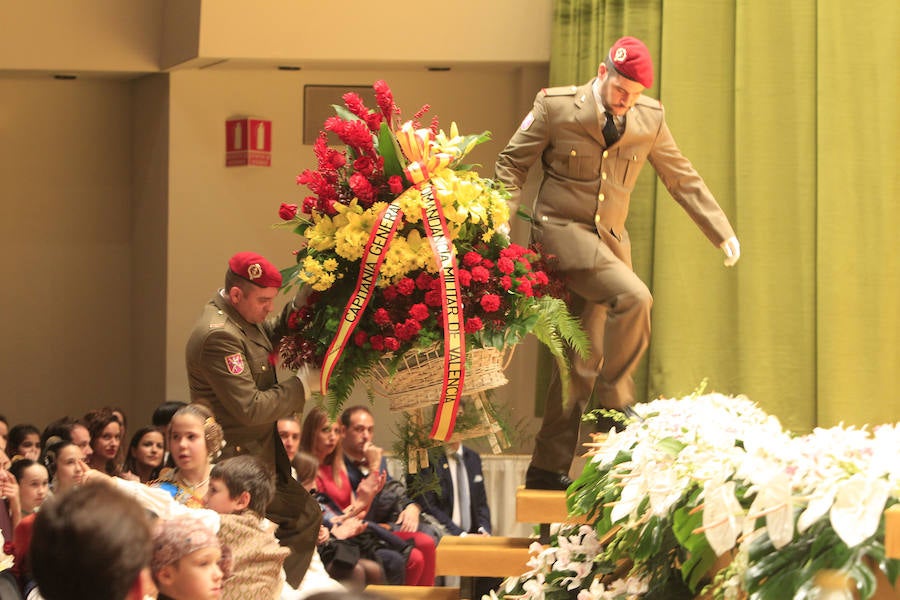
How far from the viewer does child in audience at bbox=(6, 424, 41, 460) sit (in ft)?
19.1

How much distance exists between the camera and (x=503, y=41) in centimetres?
675

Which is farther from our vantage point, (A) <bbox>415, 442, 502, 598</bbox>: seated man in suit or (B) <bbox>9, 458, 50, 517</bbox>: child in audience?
(A) <bbox>415, 442, 502, 598</bbox>: seated man in suit

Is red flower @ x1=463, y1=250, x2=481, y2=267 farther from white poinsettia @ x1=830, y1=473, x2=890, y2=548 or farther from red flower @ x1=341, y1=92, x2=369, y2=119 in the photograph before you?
white poinsettia @ x1=830, y1=473, x2=890, y2=548

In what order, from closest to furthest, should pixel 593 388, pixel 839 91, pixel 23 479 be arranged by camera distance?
A: pixel 593 388
pixel 23 479
pixel 839 91

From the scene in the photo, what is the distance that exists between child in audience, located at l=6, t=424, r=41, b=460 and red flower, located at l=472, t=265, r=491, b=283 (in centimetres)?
300

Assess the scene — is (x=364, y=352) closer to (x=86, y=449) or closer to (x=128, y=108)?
(x=86, y=449)

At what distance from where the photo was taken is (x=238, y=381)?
3939mm

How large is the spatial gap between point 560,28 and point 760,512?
15.2 feet

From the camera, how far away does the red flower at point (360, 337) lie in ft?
11.7

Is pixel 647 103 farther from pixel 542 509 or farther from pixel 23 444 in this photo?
pixel 23 444

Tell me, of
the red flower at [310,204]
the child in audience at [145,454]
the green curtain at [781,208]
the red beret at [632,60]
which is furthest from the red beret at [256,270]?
the green curtain at [781,208]

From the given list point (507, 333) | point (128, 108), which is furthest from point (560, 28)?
point (507, 333)

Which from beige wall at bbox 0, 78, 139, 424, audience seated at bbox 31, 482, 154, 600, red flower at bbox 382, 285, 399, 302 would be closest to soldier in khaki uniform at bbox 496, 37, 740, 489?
red flower at bbox 382, 285, 399, 302

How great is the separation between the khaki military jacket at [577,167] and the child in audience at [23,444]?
9.41 ft
